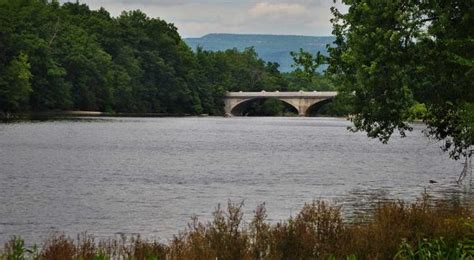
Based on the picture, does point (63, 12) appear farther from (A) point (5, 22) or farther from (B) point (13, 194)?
(B) point (13, 194)

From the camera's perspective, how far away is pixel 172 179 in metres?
40.8

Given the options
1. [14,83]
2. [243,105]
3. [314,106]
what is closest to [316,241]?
[14,83]

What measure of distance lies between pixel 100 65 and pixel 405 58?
346ft

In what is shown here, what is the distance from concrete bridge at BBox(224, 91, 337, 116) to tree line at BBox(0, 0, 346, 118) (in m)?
2.15

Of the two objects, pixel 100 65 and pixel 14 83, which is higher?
pixel 100 65

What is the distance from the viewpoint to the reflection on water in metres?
26.9

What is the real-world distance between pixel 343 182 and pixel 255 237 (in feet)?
86.8

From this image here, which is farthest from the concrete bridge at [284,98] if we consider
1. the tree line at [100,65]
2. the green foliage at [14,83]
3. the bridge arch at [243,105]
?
the green foliage at [14,83]

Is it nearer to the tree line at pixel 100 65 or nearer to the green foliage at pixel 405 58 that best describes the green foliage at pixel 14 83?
the tree line at pixel 100 65

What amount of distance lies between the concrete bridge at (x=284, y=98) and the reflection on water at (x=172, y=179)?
335 feet

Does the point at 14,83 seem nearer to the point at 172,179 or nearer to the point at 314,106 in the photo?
the point at 172,179

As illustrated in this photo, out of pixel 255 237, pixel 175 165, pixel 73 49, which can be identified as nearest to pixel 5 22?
pixel 73 49

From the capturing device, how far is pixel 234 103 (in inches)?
7047

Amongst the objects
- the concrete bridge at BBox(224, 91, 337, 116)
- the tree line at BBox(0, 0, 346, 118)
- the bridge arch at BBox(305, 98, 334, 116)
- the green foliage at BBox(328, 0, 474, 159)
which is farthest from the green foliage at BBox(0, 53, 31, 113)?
the bridge arch at BBox(305, 98, 334, 116)
